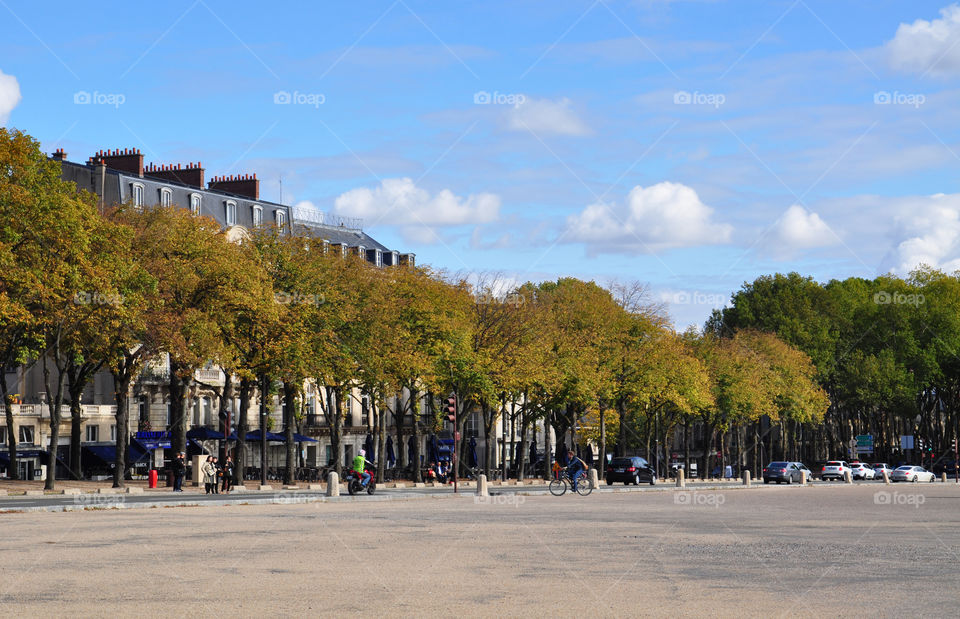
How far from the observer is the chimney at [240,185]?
8850 centimetres

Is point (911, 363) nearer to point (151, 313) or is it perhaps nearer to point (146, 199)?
point (146, 199)

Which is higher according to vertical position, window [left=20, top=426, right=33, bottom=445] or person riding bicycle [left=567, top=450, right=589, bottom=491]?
window [left=20, top=426, right=33, bottom=445]

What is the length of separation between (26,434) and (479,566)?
59.3 meters

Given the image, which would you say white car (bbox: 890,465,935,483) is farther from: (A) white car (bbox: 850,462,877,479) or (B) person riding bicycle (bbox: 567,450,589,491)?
(B) person riding bicycle (bbox: 567,450,589,491)

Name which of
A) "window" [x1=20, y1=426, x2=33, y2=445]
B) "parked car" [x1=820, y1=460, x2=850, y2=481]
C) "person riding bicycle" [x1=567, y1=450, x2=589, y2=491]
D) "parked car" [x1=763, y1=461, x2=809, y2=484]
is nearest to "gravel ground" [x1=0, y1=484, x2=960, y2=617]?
"person riding bicycle" [x1=567, y1=450, x2=589, y2=491]

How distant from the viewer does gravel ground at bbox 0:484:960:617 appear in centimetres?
1247

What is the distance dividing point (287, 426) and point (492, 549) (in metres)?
36.4

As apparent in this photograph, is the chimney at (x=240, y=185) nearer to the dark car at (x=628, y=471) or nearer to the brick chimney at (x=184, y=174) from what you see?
the brick chimney at (x=184, y=174)

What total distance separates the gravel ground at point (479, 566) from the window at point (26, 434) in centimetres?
4286

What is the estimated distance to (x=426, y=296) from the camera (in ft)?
200

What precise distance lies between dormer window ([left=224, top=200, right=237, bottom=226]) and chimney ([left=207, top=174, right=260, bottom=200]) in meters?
2.99

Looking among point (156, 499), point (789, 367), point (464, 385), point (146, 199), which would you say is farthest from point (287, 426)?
point (789, 367)

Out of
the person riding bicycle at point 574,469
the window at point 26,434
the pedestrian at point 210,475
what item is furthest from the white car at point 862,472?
the pedestrian at point 210,475

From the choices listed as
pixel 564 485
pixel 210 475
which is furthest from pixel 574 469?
pixel 210 475
